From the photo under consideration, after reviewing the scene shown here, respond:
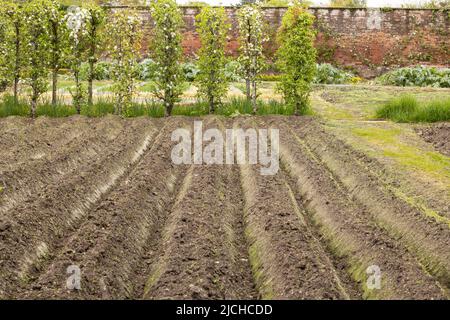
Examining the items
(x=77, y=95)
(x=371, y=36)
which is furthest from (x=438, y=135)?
(x=371, y=36)

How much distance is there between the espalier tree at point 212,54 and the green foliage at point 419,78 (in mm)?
11224

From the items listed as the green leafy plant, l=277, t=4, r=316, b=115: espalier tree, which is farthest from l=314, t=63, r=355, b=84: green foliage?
the green leafy plant

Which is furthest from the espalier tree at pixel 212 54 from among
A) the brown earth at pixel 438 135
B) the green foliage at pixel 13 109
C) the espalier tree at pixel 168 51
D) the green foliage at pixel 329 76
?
the green foliage at pixel 329 76

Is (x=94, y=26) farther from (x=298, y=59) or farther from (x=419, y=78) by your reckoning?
(x=419, y=78)

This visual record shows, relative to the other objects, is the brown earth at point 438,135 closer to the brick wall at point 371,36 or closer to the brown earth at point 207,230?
the brown earth at point 207,230

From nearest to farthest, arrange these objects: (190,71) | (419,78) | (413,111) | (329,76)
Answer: (413,111), (419,78), (190,71), (329,76)

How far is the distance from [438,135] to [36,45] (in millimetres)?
10946

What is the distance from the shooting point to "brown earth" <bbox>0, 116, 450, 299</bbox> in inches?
239

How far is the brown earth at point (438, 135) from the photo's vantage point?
44.1 feet

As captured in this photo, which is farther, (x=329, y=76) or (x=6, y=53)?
(x=329, y=76)

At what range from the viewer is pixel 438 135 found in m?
14.6

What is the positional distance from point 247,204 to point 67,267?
3424 mm

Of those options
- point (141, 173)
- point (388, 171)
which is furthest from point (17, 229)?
point (388, 171)

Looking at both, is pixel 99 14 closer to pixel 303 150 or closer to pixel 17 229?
pixel 303 150
